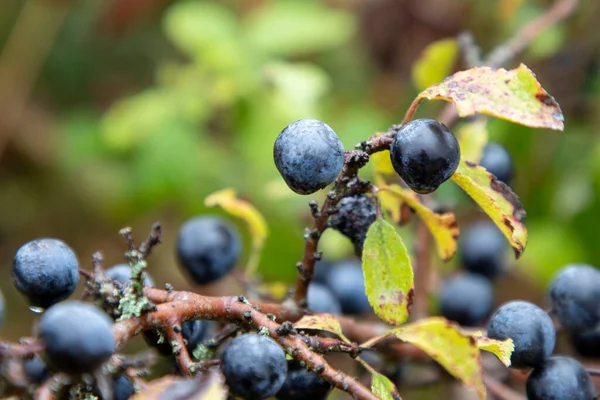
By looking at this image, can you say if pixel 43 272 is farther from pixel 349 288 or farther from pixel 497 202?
pixel 349 288

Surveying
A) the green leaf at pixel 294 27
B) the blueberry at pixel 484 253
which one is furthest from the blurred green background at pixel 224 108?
the blueberry at pixel 484 253

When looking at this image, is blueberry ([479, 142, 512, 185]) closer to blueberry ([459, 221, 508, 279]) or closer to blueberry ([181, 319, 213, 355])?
blueberry ([459, 221, 508, 279])

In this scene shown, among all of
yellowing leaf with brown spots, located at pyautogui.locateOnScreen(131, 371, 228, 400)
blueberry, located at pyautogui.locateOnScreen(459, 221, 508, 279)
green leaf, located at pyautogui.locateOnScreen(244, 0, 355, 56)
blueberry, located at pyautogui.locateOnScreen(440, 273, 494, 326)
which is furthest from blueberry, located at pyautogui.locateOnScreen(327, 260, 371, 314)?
green leaf, located at pyautogui.locateOnScreen(244, 0, 355, 56)

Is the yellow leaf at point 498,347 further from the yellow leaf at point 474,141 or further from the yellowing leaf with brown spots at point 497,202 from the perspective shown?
the yellow leaf at point 474,141

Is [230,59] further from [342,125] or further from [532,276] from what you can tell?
[532,276]

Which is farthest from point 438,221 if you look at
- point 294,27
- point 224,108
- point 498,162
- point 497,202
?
point 294,27

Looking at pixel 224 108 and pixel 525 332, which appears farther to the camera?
pixel 224 108

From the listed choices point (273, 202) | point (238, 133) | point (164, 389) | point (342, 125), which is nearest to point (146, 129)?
point (238, 133)
